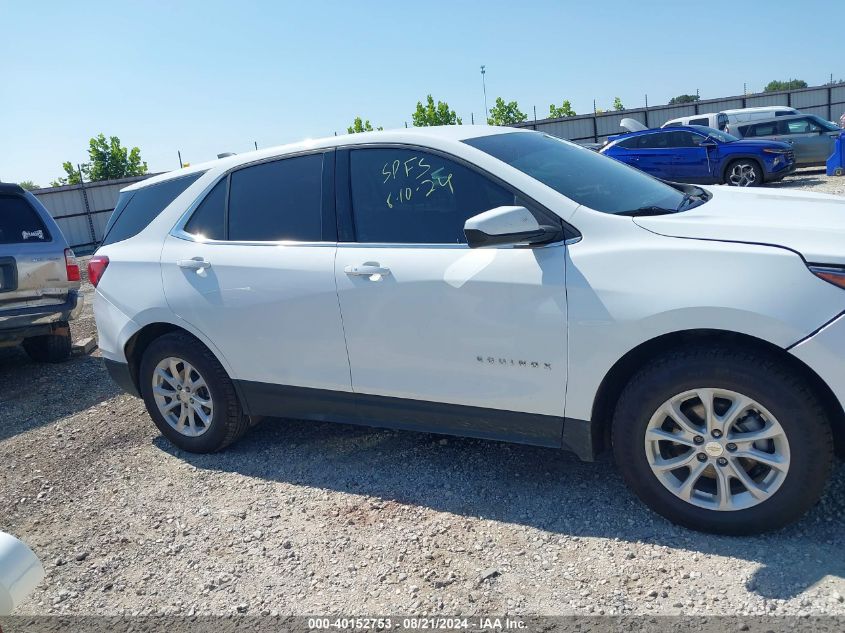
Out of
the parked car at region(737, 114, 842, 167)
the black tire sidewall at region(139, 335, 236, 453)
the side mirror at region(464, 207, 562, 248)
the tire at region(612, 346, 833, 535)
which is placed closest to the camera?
the tire at region(612, 346, 833, 535)

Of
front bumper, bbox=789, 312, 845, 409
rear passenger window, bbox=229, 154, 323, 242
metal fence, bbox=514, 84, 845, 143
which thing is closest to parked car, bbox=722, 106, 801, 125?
metal fence, bbox=514, 84, 845, 143

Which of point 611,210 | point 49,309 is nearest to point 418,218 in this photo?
point 611,210

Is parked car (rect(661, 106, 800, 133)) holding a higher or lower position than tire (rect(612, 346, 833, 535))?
higher

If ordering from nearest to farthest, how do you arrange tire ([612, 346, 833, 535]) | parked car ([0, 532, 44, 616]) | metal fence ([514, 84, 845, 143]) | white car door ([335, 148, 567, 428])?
parked car ([0, 532, 44, 616]) < tire ([612, 346, 833, 535]) < white car door ([335, 148, 567, 428]) < metal fence ([514, 84, 845, 143])

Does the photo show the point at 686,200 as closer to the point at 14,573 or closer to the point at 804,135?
the point at 14,573

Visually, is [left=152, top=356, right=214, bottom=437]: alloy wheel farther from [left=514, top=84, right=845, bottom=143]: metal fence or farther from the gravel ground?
[left=514, top=84, right=845, bottom=143]: metal fence

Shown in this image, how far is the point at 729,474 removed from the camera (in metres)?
2.86

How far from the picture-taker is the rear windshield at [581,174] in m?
3.30

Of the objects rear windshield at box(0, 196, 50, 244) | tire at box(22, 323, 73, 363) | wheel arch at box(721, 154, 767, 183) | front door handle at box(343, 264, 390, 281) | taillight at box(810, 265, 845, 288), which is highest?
rear windshield at box(0, 196, 50, 244)

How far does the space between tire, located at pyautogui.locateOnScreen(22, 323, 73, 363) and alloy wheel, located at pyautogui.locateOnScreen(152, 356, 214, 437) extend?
323cm

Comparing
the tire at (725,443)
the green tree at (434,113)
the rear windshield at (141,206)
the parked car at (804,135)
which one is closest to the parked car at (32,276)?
the rear windshield at (141,206)

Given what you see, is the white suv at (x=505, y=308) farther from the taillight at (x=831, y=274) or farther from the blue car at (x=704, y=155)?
the blue car at (x=704, y=155)

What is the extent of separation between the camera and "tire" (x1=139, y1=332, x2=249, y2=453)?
165 inches

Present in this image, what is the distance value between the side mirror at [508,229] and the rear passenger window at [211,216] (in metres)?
1.76
